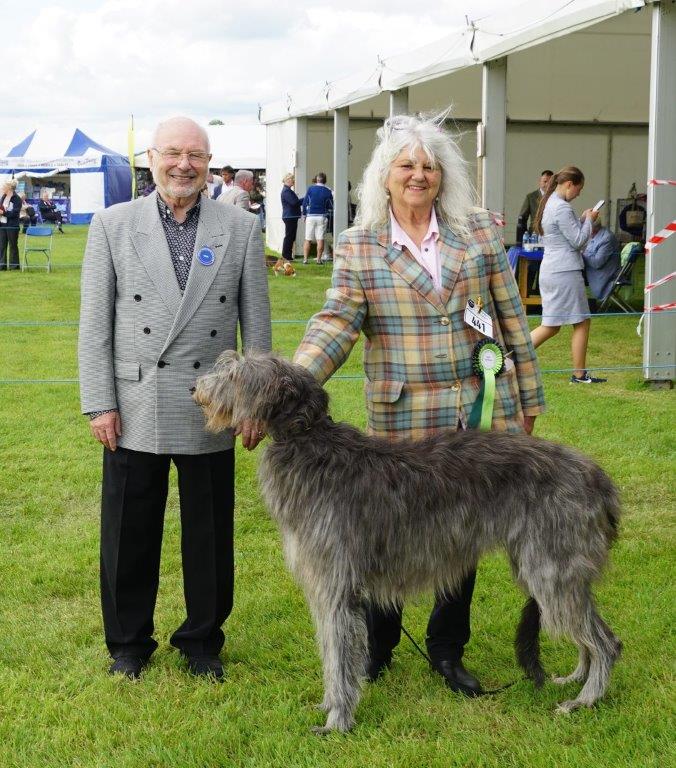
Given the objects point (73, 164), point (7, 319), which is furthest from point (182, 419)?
point (73, 164)

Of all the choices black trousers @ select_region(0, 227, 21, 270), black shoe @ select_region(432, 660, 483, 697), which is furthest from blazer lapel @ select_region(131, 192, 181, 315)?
black trousers @ select_region(0, 227, 21, 270)

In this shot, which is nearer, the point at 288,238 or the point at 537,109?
the point at 537,109

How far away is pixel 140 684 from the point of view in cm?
373

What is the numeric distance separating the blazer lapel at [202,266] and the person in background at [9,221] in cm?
1618

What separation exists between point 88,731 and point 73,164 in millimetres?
28322

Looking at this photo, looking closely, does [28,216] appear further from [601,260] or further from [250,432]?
[250,432]

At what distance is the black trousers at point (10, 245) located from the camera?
62.9 feet

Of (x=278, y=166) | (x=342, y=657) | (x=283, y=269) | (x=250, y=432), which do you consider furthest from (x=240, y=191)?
(x=342, y=657)

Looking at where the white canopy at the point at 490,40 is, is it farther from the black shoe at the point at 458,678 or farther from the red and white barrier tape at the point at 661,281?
the black shoe at the point at 458,678

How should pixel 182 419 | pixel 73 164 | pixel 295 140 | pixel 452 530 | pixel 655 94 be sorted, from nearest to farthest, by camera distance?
1. pixel 452 530
2. pixel 182 419
3. pixel 655 94
4. pixel 295 140
5. pixel 73 164

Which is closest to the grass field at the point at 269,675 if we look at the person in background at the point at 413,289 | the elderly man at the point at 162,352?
the elderly man at the point at 162,352

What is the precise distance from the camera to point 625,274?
13086 millimetres

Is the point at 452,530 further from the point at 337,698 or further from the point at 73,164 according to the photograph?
the point at 73,164

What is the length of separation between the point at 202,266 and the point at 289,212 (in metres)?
17.1
